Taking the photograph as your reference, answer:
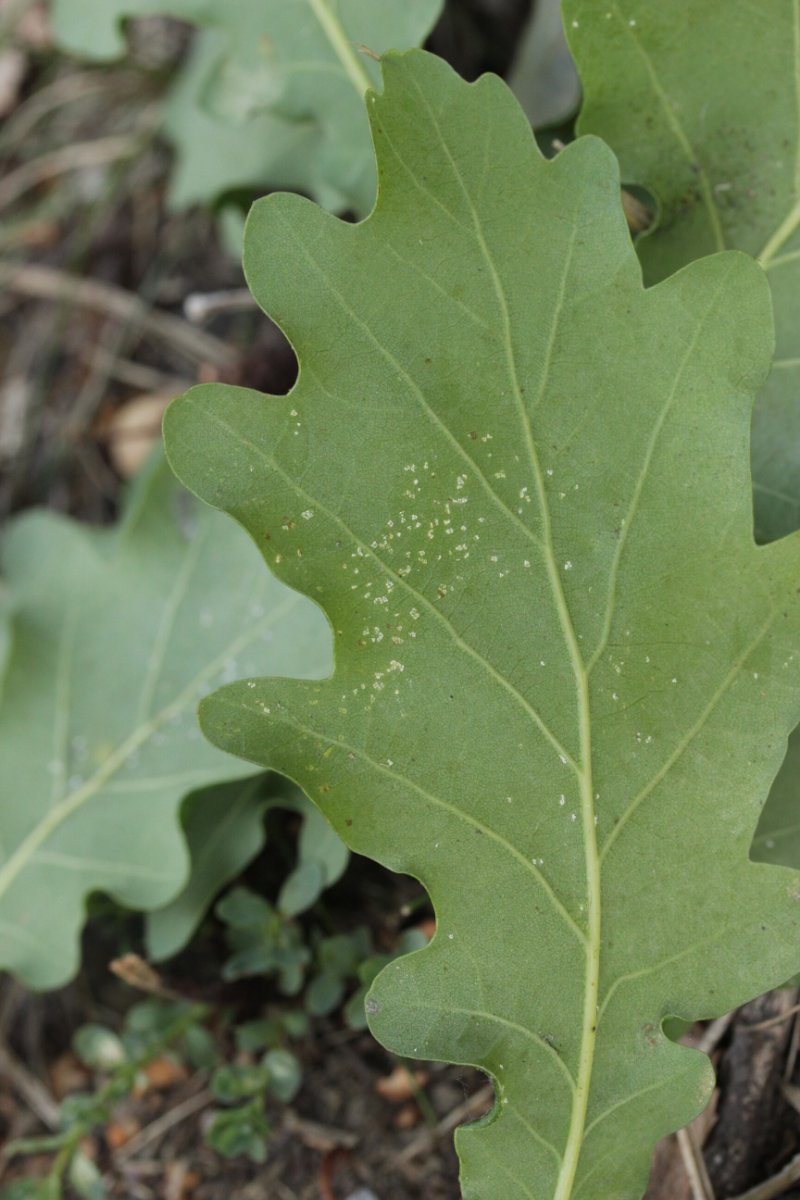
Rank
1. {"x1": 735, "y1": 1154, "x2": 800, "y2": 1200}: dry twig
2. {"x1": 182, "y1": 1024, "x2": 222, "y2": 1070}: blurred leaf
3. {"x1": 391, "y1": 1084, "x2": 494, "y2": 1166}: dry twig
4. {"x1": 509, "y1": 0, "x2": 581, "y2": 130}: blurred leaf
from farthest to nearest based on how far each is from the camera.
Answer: {"x1": 509, "y1": 0, "x2": 581, "y2": 130}: blurred leaf, {"x1": 182, "y1": 1024, "x2": 222, "y2": 1070}: blurred leaf, {"x1": 391, "y1": 1084, "x2": 494, "y2": 1166}: dry twig, {"x1": 735, "y1": 1154, "x2": 800, "y2": 1200}: dry twig

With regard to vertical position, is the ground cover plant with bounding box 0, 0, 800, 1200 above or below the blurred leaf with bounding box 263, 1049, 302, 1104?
above

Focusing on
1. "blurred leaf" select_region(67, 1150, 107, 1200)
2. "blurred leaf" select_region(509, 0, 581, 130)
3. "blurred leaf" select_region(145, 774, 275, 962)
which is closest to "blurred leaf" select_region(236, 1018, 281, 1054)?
"blurred leaf" select_region(145, 774, 275, 962)

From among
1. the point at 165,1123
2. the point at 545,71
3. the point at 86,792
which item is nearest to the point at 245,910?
the point at 86,792

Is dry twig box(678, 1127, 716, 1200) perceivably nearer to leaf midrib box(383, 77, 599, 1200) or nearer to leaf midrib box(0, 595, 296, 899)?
leaf midrib box(383, 77, 599, 1200)

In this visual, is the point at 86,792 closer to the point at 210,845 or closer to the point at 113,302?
the point at 210,845

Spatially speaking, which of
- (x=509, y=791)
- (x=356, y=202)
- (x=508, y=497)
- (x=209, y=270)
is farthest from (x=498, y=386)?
(x=209, y=270)
